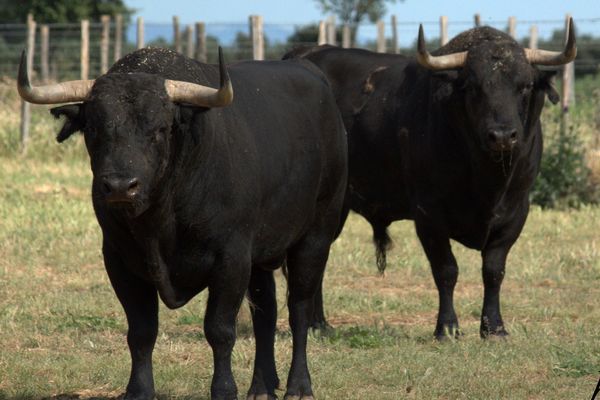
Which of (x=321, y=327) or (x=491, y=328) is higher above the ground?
(x=491, y=328)

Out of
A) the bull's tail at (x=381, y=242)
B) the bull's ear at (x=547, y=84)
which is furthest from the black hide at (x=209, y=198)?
the bull's tail at (x=381, y=242)

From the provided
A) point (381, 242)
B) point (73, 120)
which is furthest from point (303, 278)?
point (381, 242)

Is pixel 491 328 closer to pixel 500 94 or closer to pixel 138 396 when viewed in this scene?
pixel 500 94

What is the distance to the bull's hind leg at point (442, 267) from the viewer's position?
9344mm

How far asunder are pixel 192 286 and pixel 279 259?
3.09ft

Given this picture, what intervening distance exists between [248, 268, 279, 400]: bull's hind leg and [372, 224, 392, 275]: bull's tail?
341 cm

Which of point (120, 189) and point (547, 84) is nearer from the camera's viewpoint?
point (120, 189)

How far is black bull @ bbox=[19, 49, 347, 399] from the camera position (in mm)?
5879

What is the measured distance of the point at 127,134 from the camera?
229 inches

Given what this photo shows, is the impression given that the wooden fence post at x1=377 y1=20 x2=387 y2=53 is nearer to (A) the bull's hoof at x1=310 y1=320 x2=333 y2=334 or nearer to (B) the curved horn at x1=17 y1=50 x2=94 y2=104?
(A) the bull's hoof at x1=310 y1=320 x2=333 y2=334

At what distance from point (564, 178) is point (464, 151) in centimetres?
643

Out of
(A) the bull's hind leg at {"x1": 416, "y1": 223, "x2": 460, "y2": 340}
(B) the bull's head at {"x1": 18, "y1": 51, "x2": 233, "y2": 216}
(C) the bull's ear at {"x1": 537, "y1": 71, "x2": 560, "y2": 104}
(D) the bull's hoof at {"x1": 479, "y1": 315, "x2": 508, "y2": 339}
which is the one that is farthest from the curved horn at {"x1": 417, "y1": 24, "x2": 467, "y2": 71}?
(B) the bull's head at {"x1": 18, "y1": 51, "x2": 233, "y2": 216}

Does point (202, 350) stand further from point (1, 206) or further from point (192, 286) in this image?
point (1, 206)

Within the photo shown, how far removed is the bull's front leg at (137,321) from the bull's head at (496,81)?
125 inches
